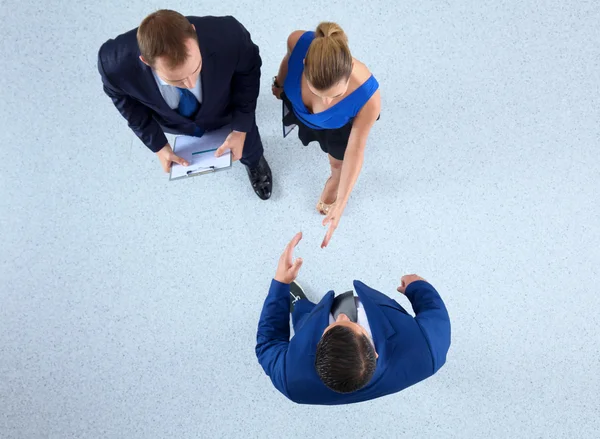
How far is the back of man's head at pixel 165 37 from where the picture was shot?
3.99 feet

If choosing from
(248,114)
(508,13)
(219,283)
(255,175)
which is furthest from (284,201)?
(508,13)

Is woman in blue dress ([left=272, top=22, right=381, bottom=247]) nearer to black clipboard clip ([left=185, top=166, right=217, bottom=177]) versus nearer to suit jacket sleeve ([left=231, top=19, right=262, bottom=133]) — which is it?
suit jacket sleeve ([left=231, top=19, right=262, bottom=133])

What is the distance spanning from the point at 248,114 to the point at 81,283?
1.33m

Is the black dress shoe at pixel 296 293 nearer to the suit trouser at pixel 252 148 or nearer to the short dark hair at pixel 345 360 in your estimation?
the suit trouser at pixel 252 148

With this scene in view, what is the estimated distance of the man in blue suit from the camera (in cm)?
131

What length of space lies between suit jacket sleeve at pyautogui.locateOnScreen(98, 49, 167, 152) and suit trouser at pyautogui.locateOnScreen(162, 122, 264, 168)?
9 centimetres

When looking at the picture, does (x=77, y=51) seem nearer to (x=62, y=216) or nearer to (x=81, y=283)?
(x=62, y=216)

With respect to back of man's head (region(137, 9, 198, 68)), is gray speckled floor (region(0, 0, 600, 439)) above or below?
below

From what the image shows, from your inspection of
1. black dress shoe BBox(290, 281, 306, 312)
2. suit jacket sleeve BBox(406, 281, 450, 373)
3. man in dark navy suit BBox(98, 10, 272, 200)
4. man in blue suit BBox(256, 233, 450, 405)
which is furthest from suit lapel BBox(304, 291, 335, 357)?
man in dark navy suit BBox(98, 10, 272, 200)

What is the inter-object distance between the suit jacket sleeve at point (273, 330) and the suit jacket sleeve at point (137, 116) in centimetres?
76

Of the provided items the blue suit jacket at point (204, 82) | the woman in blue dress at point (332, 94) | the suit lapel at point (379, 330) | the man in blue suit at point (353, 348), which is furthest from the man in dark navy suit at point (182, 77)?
the suit lapel at point (379, 330)

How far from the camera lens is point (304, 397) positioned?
4.80 feet

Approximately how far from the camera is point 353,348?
1.29 meters

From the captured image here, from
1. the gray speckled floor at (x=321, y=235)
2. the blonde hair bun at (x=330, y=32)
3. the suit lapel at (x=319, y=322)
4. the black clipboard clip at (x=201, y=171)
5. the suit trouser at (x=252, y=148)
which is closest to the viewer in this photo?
the blonde hair bun at (x=330, y=32)
